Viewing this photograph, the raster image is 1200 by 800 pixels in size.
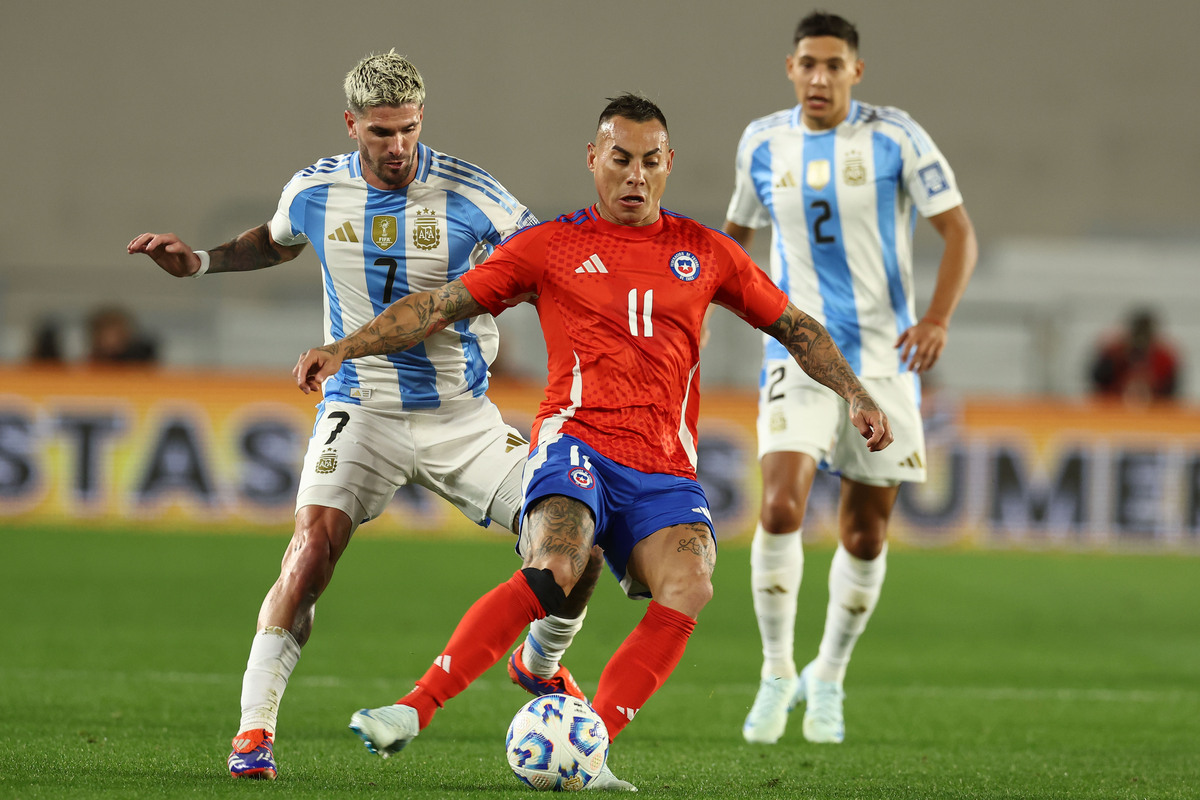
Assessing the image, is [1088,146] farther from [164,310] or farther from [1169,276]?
[164,310]

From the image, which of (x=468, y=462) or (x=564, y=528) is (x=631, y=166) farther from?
(x=468, y=462)

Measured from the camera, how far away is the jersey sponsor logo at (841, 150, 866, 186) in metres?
5.82

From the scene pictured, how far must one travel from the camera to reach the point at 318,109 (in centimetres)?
1812

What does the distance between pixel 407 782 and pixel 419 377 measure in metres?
1.41

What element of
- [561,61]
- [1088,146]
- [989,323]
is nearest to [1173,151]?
[1088,146]

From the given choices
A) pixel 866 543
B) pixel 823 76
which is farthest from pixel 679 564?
pixel 823 76

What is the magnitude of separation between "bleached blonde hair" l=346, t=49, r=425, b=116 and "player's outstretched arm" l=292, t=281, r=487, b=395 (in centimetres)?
64

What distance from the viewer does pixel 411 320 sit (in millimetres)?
4156

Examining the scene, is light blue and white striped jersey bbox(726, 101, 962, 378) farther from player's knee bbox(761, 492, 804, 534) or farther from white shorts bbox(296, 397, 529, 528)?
white shorts bbox(296, 397, 529, 528)

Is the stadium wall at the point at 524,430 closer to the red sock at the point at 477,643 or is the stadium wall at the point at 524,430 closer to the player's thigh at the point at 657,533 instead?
the player's thigh at the point at 657,533

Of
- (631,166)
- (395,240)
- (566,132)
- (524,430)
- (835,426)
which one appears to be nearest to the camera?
(631,166)

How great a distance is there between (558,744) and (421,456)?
4.64 ft

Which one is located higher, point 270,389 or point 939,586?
point 270,389

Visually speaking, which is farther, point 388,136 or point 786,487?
point 786,487
